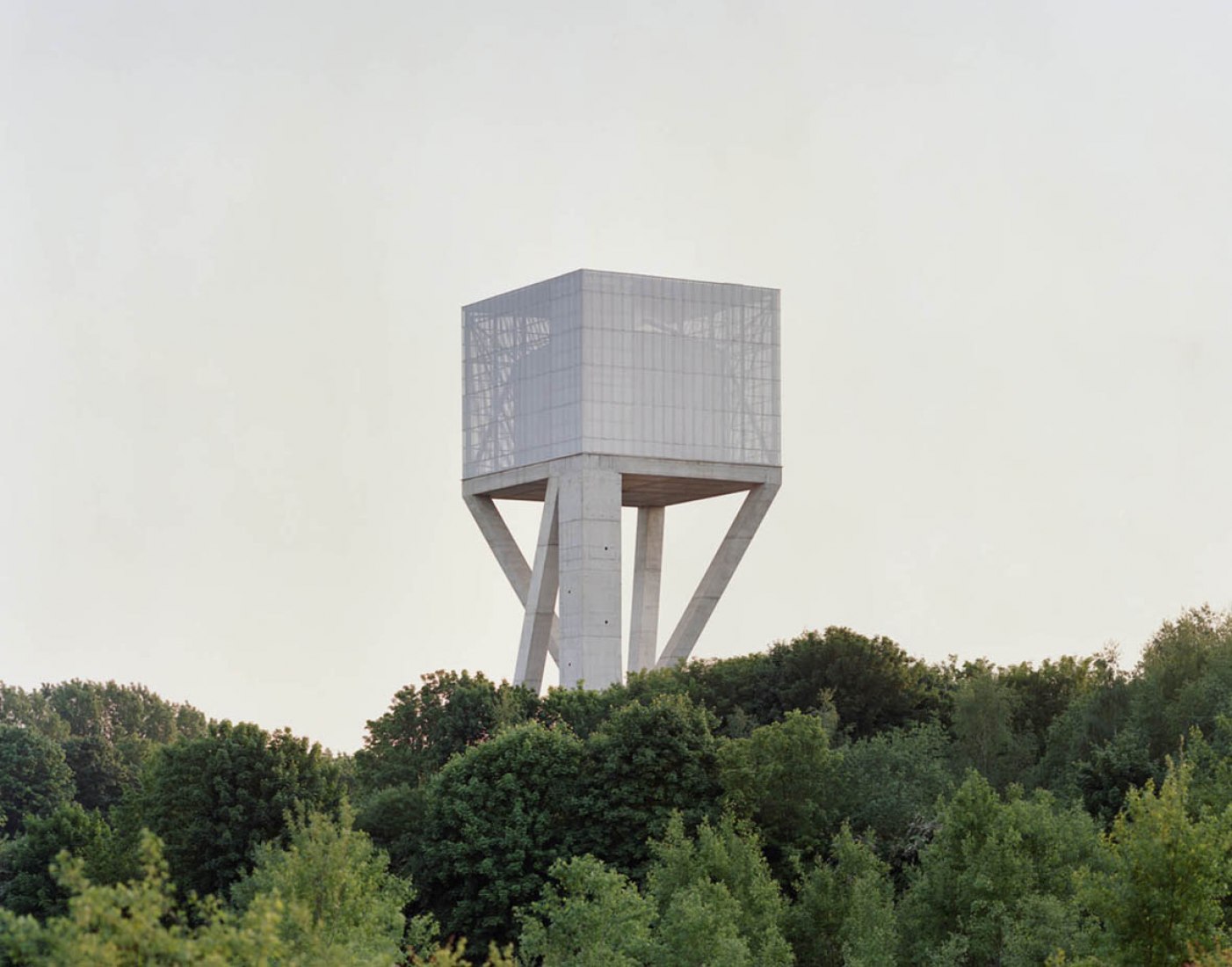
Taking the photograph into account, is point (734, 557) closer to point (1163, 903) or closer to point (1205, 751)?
point (1205, 751)

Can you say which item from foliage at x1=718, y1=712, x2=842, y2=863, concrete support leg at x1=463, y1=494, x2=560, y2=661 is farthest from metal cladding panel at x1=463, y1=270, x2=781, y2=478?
foliage at x1=718, y1=712, x2=842, y2=863

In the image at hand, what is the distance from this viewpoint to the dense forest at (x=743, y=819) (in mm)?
56594

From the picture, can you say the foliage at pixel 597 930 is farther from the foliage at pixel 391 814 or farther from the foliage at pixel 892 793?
the foliage at pixel 391 814

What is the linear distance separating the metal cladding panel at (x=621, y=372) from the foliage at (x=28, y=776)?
3558 centimetres

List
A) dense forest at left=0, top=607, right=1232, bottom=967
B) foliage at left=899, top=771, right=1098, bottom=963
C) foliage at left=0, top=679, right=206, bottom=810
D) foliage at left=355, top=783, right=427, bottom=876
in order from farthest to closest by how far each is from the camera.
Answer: foliage at left=0, top=679, right=206, bottom=810 → foliage at left=355, top=783, right=427, bottom=876 → foliage at left=899, top=771, right=1098, bottom=963 → dense forest at left=0, top=607, right=1232, bottom=967

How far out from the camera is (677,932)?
59.2 m

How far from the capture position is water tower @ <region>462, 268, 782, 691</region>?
315 feet

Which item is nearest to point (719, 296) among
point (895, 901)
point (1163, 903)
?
point (895, 901)

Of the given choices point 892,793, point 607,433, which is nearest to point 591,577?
point 607,433

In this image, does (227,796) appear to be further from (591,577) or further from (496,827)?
(591,577)

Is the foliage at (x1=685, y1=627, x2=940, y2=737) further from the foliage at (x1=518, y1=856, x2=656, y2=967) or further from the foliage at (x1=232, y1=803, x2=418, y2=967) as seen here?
the foliage at (x1=518, y1=856, x2=656, y2=967)

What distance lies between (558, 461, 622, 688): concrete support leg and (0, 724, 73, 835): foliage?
3731cm

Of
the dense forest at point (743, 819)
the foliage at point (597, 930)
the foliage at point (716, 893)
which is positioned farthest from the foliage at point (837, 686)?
the foliage at point (597, 930)

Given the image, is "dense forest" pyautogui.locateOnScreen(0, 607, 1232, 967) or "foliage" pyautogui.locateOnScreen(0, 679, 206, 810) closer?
"dense forest" pyautogui.locateOnScreen(0, 607, 1232, 967)
